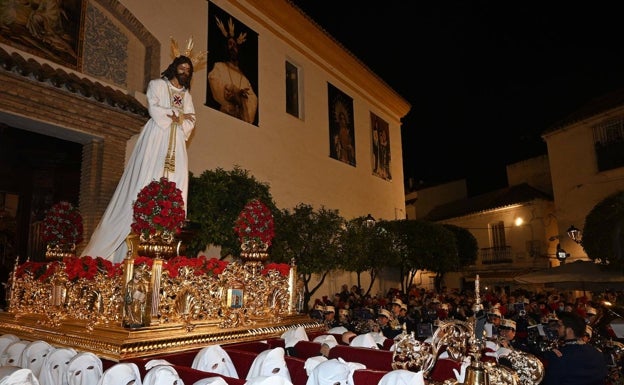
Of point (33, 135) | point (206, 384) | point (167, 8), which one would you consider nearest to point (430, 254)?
point (167, 8)

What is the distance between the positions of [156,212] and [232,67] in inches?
462

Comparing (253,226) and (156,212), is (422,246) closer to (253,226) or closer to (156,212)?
(253,226)

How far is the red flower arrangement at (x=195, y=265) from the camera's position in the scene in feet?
→ 18.1

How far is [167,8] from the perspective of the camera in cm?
1366

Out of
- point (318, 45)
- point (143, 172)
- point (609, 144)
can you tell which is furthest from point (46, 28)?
point (609, 144)

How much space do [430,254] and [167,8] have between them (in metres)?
15.8

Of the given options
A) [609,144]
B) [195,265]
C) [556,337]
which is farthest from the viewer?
[609,144]

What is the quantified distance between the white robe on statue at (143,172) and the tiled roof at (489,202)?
26515mm

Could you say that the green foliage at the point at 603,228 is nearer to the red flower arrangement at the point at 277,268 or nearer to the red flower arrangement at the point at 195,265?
the red flower arrangement at the point at 277,268

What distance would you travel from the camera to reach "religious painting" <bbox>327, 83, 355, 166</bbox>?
73.9ft

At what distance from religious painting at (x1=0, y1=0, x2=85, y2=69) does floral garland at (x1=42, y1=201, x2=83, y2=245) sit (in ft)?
13.7

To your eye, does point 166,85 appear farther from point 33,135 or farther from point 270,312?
point 33,135

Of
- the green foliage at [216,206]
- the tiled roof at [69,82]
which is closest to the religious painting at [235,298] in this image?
the green foliage at [216,206]

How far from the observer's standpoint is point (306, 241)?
48.3 feet
